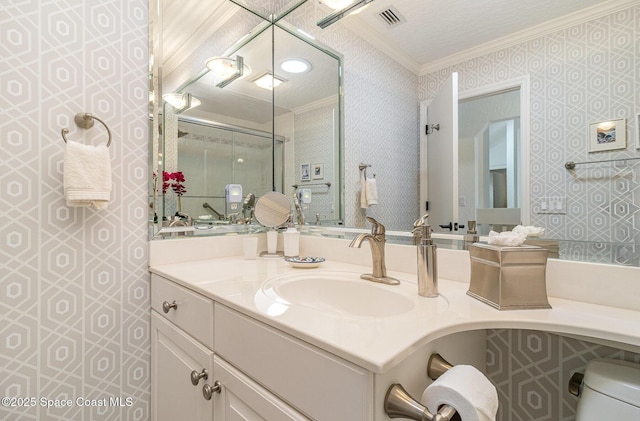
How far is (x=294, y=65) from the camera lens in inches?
68.0

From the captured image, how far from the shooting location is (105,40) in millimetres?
1010

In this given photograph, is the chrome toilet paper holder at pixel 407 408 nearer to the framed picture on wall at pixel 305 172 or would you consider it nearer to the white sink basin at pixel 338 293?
the white sink basin at pixel 338 293

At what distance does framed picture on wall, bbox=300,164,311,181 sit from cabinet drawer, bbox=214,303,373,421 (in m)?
1.04

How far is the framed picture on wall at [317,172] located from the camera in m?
1.63

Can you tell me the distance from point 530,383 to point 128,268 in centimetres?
136

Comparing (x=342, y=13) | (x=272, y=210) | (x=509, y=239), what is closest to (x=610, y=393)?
(x=509, y=239)

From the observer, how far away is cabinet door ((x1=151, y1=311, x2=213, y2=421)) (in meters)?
0.81

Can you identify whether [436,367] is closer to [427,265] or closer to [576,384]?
[427,265]

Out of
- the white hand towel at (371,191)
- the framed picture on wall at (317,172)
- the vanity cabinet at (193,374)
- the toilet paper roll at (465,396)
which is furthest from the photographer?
the framed picture on wall at (317,172)

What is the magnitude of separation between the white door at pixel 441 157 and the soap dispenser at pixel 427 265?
0.30 m

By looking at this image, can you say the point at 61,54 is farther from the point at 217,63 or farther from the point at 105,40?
the point at 217,63

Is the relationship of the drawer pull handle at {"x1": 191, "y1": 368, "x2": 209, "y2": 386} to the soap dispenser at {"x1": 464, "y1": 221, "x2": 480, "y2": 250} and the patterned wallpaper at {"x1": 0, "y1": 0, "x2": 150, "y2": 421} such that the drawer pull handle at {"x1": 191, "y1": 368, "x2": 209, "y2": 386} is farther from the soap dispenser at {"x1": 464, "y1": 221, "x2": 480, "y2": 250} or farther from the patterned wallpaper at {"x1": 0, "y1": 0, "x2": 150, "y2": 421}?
the soap dispenser at {"x1": 464, "y1": 221, "x2": 480, "y2": 250}

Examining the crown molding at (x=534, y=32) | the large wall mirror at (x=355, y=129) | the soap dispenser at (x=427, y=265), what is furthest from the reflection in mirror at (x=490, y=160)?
the soap dispenser at (x=427, y=265)

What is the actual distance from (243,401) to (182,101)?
Answer: 4.17 feet
